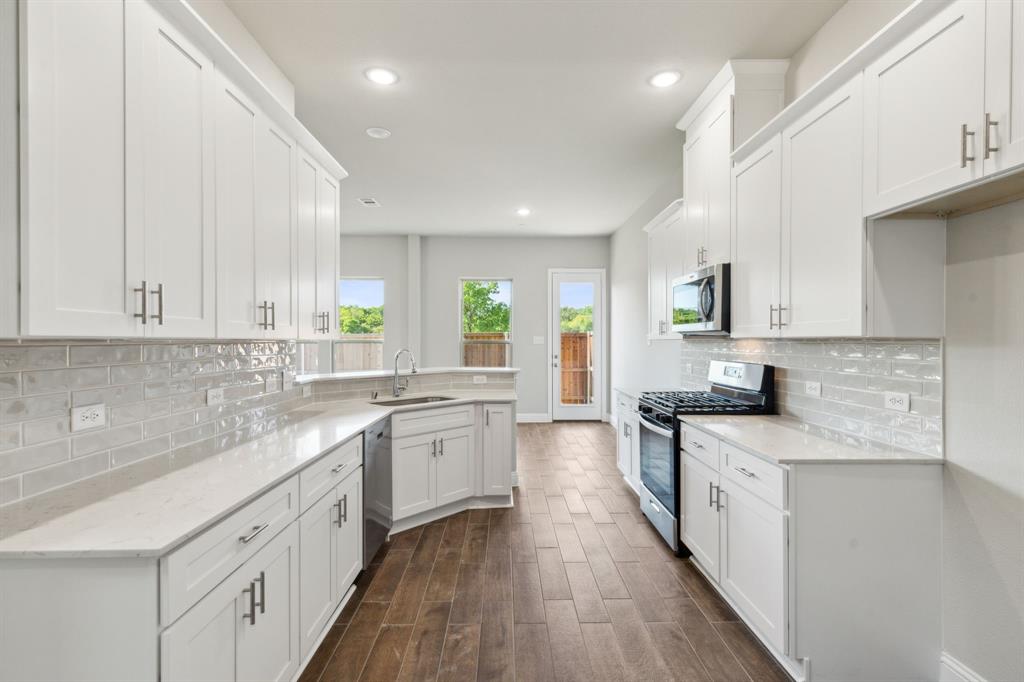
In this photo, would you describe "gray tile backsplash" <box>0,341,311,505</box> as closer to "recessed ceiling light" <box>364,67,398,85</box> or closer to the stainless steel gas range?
"recessed ceiling light" <box>364,67,398,85</box>

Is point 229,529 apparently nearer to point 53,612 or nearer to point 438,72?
point 53,612

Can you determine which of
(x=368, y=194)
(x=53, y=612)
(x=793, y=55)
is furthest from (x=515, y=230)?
(x=53, y=612)

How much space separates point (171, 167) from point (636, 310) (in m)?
5.05

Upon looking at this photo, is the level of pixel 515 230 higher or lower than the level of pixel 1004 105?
higher

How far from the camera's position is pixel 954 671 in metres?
1.71

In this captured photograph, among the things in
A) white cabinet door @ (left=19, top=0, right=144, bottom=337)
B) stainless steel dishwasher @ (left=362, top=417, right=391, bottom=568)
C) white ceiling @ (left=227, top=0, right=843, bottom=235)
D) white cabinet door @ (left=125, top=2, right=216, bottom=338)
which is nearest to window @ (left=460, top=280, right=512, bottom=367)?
white ceiling @ (left=227, top=0, right=843, bottom=235)

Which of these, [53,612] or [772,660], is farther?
[772,660]

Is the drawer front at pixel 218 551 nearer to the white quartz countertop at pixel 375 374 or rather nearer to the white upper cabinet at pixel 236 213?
the white upper cabinet at pixel 236 213

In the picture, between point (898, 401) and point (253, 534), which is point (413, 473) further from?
point (898, 401)

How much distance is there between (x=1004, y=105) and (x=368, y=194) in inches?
193

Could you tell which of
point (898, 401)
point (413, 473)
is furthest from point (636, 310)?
point (898, 401)

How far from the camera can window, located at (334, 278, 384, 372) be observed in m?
7.10

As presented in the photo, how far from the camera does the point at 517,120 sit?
3.33 m

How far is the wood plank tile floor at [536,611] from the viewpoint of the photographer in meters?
1.91
